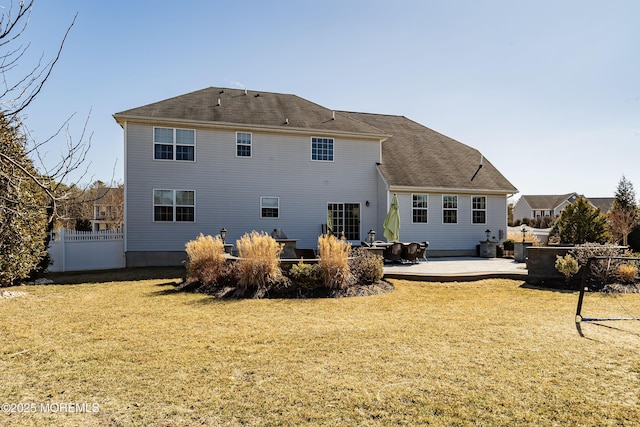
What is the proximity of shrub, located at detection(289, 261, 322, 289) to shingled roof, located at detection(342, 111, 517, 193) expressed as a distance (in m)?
8.77

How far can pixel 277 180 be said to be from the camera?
54.9 ft

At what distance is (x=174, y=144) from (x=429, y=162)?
12.2 meters

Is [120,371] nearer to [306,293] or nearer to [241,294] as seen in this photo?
[241,294]

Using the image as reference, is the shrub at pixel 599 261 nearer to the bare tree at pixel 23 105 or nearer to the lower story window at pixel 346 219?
the lower story window at pixel 346 219

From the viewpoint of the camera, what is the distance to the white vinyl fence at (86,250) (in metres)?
14.6

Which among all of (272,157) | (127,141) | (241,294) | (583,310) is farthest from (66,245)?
(583,310)

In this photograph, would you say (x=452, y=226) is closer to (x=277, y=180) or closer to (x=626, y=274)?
(x=626, y=274)

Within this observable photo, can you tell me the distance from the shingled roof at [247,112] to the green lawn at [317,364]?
377 inches

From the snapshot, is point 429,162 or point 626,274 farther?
point 429,162

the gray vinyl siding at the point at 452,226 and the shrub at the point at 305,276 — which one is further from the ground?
the gray vinyl siding at the point at 452,226

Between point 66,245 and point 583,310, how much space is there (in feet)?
54.6

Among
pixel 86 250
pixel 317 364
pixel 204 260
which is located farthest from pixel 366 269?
pixel 86 250

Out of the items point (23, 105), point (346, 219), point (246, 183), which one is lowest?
point (346, 219)

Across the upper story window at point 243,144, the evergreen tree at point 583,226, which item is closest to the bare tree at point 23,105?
the upper story window at point 243,144
